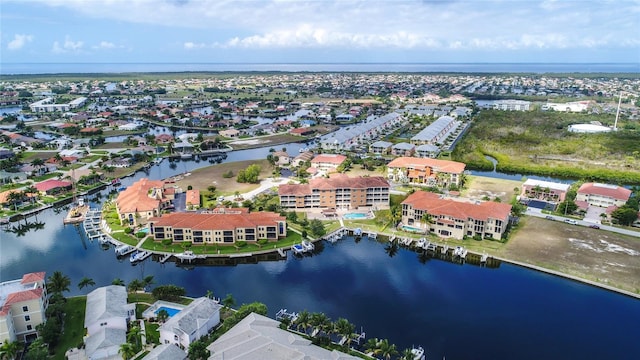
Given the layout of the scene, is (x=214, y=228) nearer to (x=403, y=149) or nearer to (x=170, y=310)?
(x=170, y=310)

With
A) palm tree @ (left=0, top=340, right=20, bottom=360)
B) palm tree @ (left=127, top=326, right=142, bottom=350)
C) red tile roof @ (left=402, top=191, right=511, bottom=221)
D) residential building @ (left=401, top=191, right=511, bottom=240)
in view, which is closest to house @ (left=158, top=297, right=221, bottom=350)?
palm tree @ (left=127, top=326, right=142, bottom=350)

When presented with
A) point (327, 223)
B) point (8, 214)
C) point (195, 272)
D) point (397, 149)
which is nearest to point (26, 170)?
point (8, 214)

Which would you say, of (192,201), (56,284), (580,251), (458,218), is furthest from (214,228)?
(580,251)

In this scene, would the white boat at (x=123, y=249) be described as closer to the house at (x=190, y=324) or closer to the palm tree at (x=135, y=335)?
the palm tree at (x=135, y=335)

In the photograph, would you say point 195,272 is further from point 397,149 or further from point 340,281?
point 397,149

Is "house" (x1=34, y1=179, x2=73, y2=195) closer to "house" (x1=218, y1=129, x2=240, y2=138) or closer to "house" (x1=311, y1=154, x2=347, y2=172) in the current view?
"house" (x1=311, y1=154, x2=347, y2=172)

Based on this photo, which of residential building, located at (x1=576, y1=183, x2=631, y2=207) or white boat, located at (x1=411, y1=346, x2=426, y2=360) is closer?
white boat, located at (x1=411, y1=346, x2=426, y2=360)
